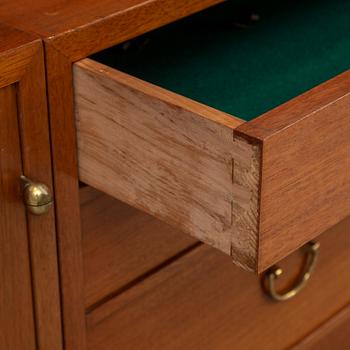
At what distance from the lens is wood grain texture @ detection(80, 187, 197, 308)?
0.78 metres

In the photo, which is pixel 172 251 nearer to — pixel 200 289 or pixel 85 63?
pixel 200 289

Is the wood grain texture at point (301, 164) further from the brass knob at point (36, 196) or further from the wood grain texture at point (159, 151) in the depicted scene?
the brass knob at point (36, 196)

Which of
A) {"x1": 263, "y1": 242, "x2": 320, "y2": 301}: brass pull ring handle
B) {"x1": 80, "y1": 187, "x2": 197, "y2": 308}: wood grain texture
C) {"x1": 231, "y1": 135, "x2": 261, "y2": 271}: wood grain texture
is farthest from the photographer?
{"x1": 263, "y1": 242, "x2": 320, "y2": 301}: brass pull ring handle

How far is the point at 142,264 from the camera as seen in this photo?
2.74 feet

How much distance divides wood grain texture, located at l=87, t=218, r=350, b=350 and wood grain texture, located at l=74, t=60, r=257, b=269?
0.16 meters

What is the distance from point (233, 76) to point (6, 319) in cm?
29

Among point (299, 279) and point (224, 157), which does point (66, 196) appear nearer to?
point (224, 157)

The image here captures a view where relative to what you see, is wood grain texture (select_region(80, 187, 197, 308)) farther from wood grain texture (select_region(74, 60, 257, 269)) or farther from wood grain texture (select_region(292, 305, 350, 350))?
wood grain texture (select_region(292, 305, 350, 350))

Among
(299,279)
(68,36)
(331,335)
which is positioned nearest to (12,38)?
(68,36)

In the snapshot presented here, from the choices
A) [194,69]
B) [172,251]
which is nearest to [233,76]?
[194,69]

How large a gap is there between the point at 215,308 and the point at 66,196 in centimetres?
26

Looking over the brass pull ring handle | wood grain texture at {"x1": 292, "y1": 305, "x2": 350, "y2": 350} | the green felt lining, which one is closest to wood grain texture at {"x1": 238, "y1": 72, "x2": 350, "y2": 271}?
the green felt lining

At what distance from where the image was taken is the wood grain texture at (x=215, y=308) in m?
0.85

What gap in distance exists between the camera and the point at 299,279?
1033 mm
